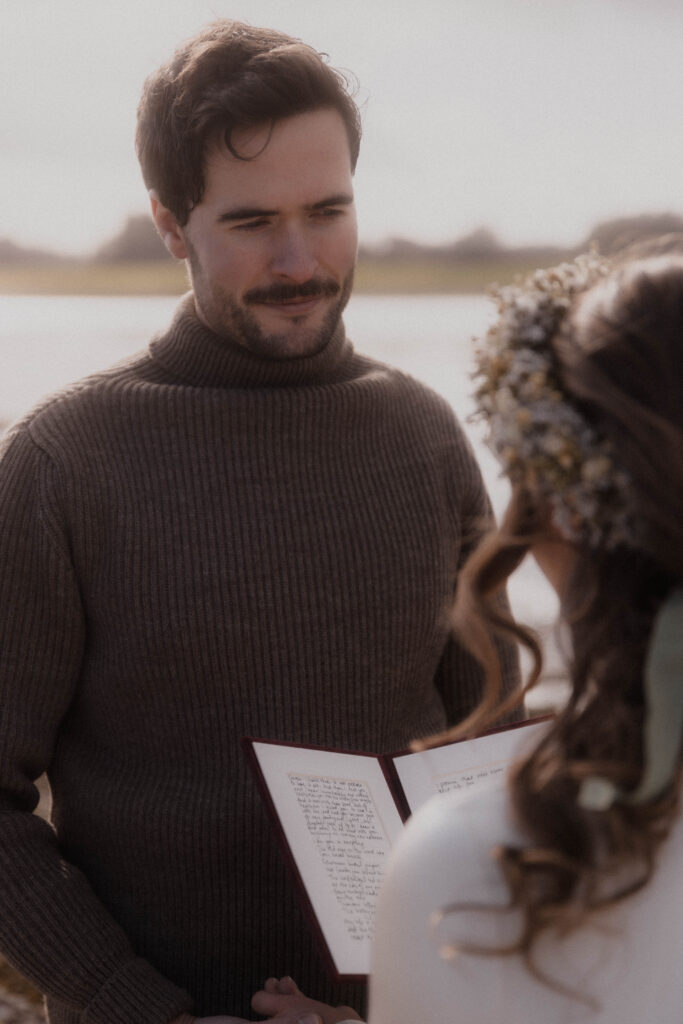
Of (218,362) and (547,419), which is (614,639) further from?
(218,362)

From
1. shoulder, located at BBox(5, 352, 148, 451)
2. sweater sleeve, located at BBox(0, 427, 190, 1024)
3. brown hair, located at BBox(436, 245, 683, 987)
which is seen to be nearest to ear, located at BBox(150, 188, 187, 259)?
shoulder, located at BBox(5, 352, 148, 451)

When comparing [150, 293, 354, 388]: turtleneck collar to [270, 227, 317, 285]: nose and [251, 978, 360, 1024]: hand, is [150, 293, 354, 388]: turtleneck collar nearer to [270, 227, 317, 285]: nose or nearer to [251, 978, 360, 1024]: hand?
[270, 227, 317, 285]: nose

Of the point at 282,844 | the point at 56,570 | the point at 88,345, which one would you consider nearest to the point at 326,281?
the point at 56,570

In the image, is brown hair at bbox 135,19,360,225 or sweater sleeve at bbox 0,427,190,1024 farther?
brown hair at bbox 135,19,360,225

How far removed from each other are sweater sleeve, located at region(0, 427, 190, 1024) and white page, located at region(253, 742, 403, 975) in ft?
1.44

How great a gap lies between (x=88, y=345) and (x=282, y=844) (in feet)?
18.5

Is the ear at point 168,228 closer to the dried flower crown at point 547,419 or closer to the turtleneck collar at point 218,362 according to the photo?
the turtleneck collar at point 218,362

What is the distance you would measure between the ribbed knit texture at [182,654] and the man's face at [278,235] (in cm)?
6

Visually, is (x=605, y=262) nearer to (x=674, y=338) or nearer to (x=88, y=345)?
(x=674, y=338)

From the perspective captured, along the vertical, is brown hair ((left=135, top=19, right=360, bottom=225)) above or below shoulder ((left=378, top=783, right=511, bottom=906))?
above

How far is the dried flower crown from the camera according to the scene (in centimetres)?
101

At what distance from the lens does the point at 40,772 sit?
5.97 ft

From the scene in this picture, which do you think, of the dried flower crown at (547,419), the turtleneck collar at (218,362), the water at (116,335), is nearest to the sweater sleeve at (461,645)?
the turtleneck collar at (218,362)

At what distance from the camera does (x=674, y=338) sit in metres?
0.95
